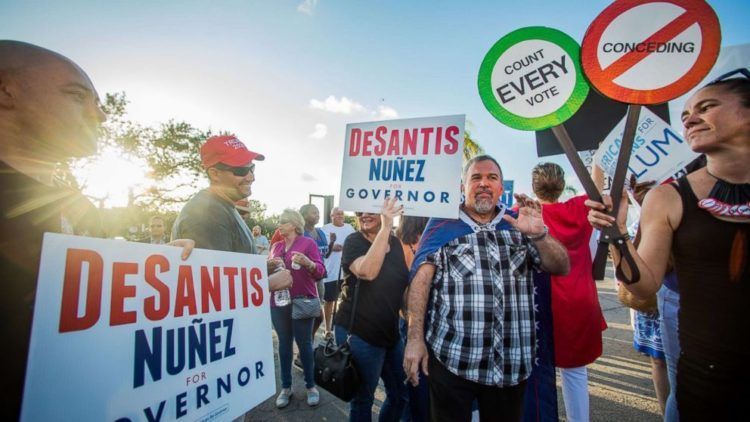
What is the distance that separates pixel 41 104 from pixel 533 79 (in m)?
2.17

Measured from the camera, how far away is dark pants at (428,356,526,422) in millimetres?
1822

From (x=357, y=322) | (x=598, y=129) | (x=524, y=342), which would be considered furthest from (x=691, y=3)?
(x=357, y=322)

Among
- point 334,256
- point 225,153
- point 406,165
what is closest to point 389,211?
point 406,165

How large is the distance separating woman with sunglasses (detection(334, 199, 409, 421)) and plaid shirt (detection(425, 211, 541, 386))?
43 centimetres

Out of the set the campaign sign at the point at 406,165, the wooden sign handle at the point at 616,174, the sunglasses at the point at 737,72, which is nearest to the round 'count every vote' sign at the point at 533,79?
the wooden sign handle at the point at 616,174

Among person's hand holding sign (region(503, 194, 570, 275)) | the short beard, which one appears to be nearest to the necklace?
person's hand holding sign (region(503, 194, 570, 275))

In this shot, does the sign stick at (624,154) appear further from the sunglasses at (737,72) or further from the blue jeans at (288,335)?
the blue jeans at (288,335)

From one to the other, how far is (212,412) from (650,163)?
303cm

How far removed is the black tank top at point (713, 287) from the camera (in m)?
1.25

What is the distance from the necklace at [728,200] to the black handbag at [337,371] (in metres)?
2.21

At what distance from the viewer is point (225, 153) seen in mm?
2139

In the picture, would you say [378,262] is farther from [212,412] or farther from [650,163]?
[650,163]

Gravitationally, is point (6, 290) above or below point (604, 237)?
below

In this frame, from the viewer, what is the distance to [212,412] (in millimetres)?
1295
